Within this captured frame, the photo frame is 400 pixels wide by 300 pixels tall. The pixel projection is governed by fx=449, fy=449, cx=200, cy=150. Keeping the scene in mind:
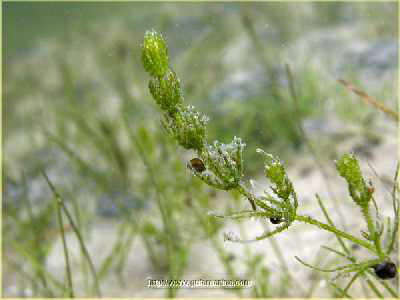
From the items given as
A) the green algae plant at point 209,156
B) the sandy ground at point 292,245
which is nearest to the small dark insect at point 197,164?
the green algae plant at point 209,156

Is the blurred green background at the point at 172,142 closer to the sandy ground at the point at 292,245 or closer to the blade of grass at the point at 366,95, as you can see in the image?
the sandy ground at the point at 292,245

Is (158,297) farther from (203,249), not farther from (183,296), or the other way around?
(203,249)

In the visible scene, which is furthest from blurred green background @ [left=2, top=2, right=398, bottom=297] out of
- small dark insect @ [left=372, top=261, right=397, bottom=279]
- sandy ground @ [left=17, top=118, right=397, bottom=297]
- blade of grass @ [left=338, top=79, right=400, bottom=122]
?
small dark insect @ [left=372, top=261, right=397, bottom=279]

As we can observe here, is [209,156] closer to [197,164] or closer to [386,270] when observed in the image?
[197,164]

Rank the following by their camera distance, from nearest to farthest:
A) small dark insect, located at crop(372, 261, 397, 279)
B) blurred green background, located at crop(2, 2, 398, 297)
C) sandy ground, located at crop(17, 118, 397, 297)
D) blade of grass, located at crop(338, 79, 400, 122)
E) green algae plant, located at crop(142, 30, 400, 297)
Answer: green algae plant, located at crop(142, 30, 400, 297)
small dark insect, located at crop(372, 261, 397, 279)
blade of grass, located at crop(338, 79, 400, 122)
sandy ground, located at crop(17, 118, 397, 297)
blurred green background, located at crop(2, 2, 398, 297)

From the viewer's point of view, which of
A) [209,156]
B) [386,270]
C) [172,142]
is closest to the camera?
[209,156]

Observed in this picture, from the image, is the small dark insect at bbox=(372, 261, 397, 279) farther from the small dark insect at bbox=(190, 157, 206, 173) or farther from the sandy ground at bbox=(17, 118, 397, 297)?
the sandy ground at bbox=(17, 118, 397, 297)

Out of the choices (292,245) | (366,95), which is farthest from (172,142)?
(366,95)
